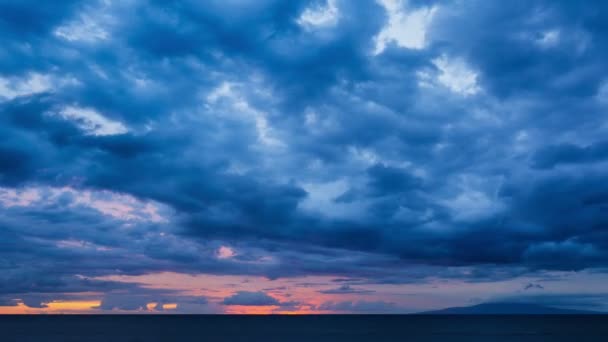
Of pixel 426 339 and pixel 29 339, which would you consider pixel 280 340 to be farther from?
pixel 29 339

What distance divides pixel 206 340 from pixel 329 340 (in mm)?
36157

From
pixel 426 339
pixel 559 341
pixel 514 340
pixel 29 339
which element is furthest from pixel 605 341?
pixel 29 339

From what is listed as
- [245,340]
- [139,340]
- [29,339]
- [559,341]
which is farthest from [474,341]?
[29,339]

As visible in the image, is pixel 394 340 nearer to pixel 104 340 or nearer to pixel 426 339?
pixel 426 339

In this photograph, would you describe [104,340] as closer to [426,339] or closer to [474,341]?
[426,339]

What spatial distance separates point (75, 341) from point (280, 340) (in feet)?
192

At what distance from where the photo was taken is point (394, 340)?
15662 cm

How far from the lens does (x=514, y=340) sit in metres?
153

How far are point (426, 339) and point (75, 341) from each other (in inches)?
4054

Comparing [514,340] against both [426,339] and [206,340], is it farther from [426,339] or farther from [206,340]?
[206,340]

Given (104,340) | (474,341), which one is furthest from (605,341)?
(104,340)

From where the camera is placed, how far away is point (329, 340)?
155 m

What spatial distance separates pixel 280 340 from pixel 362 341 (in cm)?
2449

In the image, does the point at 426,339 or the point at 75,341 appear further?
the point at 426,339
